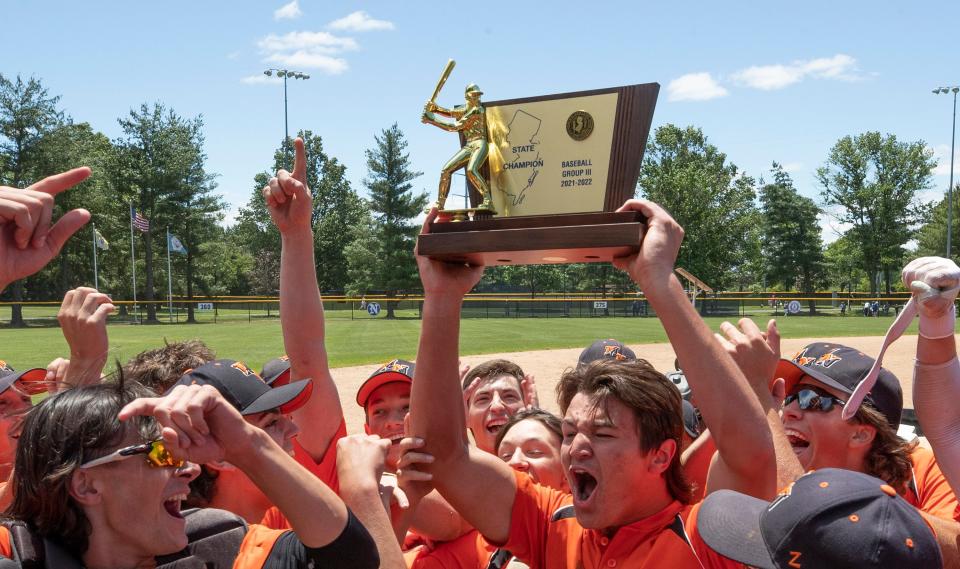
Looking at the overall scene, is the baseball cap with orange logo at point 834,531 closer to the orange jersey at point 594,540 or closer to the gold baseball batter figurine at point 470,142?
the orange jersey at point 594,540

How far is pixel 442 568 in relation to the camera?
303cm

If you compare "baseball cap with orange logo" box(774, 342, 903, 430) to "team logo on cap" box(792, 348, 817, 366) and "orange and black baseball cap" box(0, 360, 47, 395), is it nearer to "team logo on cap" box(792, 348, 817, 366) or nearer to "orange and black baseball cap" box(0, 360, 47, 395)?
"team logo on cap" box(792, 348, 817, 366)

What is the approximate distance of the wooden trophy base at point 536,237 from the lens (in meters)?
2.48

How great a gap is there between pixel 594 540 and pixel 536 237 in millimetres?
1097

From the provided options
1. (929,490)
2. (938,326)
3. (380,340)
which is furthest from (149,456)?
(380,340)

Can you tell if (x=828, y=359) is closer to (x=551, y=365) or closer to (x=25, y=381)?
(x=25, y=381)

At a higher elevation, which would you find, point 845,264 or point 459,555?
point 845,264

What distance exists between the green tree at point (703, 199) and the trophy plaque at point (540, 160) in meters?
56.5

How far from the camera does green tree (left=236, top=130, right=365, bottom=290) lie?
75000 mm

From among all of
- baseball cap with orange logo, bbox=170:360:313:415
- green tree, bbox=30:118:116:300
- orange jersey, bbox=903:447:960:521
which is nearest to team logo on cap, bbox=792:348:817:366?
orange jersey, bbox=903:447:960:521

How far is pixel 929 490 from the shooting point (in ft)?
10.6

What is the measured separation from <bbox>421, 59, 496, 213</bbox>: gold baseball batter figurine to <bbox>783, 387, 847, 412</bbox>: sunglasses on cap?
1740 millimetres

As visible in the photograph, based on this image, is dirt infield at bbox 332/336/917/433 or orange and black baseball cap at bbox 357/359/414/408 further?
dirt infield at bbox 332/336/917/433


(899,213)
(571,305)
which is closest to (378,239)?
(571,305)
